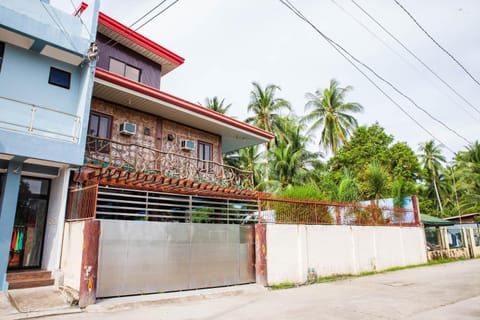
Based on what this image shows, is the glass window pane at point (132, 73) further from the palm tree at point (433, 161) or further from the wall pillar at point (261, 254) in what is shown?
the palm tree at point (433, 161)

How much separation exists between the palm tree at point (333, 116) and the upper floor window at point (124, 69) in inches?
725

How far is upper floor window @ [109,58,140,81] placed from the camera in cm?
1330

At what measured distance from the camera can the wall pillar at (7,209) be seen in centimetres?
773

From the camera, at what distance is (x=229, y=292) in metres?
8.40

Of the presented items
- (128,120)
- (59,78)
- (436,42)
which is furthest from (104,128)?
(436,42)

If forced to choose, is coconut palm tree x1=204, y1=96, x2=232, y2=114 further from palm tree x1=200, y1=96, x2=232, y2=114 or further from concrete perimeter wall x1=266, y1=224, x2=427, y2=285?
concrete perimeter wall x1=266, y1=224, x2=427, y2=285

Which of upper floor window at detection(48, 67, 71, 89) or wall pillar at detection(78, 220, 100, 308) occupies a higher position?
upper floor window at detection(48, 67, 71, 89)

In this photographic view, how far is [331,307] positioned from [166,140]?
349 inches

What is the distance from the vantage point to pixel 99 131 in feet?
36.4

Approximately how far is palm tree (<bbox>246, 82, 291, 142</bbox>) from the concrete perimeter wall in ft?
48.0

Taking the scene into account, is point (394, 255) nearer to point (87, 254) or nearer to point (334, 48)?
point (334, 48)

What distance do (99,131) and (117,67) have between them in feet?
12.1

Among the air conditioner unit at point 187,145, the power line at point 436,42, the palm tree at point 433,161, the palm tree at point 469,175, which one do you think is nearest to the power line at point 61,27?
the air conditioner unit at point 187,145

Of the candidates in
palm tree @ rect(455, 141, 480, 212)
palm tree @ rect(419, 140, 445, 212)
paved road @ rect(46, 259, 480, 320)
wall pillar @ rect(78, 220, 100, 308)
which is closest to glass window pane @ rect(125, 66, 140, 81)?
wall pillar @ rect(78, 220, 100, 308)
